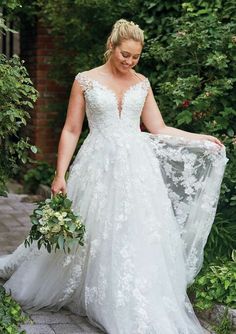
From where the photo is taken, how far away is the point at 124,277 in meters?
4.18

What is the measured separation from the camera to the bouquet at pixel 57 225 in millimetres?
3977

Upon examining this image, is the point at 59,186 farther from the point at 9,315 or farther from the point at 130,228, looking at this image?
the point at 9,315

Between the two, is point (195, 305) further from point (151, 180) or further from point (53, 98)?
point (53, 98)

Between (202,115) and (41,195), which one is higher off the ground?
(202,115)

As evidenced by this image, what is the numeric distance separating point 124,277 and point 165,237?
404 mm

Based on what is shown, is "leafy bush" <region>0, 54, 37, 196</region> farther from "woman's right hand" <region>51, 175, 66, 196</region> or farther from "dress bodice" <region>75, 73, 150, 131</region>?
"dress bodice" <region>75, 73, 150, 131</region>

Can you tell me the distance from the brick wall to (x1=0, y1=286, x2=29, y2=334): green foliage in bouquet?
4356mm

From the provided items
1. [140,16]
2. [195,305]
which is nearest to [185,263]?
[195,305]

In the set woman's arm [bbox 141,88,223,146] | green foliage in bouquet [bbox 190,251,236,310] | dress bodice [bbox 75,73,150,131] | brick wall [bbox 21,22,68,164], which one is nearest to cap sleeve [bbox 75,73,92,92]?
dress bodice [bbox 75,73,150,131]

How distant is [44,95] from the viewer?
865 cm

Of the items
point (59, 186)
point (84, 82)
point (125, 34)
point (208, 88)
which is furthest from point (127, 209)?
point (208, 88)

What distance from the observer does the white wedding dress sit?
4176 mm

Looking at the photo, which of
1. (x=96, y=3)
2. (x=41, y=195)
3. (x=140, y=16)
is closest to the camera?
(x=140, y=16)

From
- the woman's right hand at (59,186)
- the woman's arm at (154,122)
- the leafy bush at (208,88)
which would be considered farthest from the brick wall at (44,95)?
the woman's right hand at (59,186)
